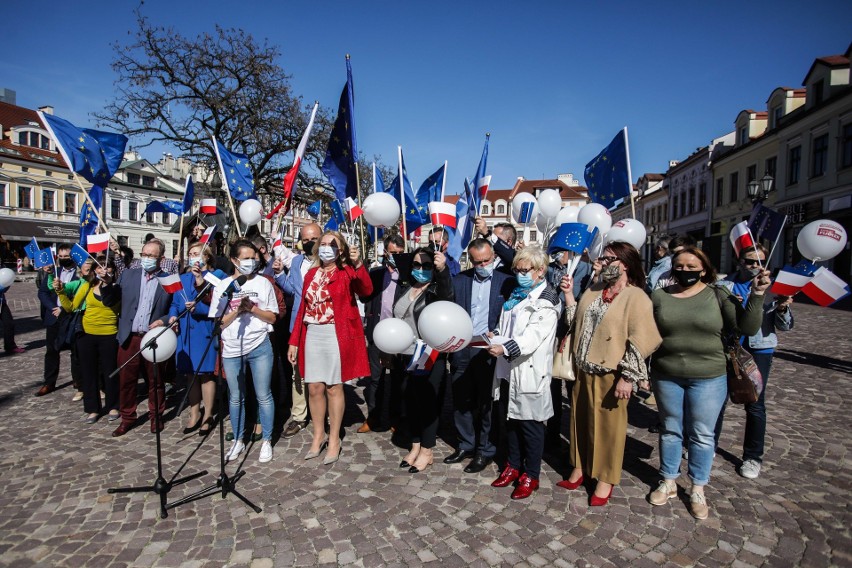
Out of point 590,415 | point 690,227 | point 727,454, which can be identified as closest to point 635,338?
point 590,415

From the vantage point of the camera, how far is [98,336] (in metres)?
5.47

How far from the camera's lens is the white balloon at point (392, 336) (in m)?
3.86

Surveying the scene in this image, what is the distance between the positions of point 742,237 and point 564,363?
1.87 metres

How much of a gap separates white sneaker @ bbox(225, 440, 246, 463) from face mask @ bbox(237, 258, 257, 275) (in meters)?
1.65

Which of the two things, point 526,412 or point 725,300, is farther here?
point 526,412

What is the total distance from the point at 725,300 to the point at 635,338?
711 millimetres

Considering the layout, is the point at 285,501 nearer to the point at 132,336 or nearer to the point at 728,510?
the point at 132,336

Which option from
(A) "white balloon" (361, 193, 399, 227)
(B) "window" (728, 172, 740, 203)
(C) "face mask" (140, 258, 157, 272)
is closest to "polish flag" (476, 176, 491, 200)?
(A) "white balloon" (361, 193, 399, 227)

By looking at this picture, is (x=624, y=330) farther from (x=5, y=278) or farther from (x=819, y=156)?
(x=819, y=156)

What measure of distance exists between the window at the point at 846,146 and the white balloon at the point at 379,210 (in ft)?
80.9

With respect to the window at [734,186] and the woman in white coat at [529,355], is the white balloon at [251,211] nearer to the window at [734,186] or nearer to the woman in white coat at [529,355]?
the woman in white coat at [529,355]

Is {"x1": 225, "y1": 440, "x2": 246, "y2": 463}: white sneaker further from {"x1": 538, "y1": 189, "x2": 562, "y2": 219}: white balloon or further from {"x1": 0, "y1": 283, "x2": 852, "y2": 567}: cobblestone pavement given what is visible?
{"x1": 538, "y1": 189, "x2": 562, "y2": 219}: white balloon

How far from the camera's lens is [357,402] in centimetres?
652

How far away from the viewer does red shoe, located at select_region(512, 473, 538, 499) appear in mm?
3816
